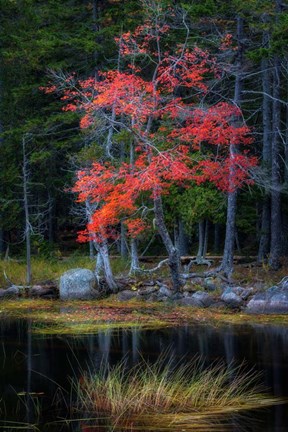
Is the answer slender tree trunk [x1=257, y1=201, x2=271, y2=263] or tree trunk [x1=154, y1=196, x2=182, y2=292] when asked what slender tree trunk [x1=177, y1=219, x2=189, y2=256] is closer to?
slender tree trunk [x1=257, y1=201, x2=271, y2=263]

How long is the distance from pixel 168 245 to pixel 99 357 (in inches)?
298

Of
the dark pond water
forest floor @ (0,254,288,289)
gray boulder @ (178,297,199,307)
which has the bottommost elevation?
the dark pond water

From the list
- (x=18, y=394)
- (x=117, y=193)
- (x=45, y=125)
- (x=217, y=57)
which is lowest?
(x=18, y=394)

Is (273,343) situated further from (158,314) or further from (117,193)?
(117,193)

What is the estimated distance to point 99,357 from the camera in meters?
13.2

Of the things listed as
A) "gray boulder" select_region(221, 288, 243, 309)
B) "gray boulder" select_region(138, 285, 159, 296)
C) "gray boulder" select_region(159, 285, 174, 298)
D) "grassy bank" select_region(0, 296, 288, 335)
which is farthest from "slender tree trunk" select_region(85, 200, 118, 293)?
"gray boulder" select_region(221, 288, 243, 309)

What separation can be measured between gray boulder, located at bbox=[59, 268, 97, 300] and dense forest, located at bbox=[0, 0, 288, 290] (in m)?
0.61

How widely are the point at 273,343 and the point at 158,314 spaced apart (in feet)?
15.6

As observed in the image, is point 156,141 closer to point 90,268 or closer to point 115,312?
point 90,268

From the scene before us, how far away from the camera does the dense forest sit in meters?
20.3

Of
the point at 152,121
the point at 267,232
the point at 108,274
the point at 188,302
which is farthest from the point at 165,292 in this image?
the point at 152,121

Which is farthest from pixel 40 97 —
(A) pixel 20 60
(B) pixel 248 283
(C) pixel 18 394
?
(C) pixel 18 394

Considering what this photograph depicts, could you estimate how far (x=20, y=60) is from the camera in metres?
27.6

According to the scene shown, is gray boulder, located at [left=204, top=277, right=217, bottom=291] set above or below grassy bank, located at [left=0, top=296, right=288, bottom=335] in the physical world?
above
